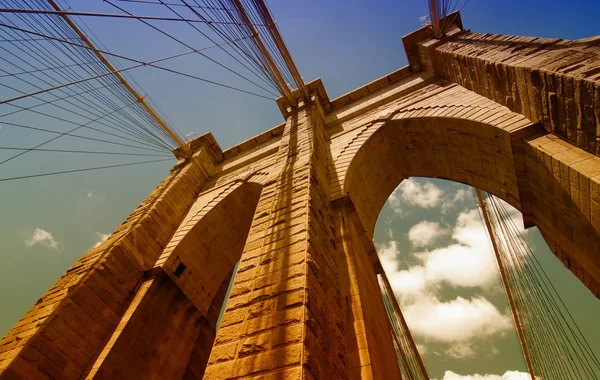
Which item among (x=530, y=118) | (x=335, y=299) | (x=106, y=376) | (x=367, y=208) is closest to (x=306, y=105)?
(x=367, y=208)

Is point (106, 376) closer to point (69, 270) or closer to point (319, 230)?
point (69, 270)

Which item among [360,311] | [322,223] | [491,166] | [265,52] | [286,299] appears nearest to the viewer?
[286,299]

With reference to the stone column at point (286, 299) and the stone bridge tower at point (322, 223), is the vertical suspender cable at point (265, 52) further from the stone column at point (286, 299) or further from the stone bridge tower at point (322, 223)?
the stone column at point (286, 299)

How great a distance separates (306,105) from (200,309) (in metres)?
5.32

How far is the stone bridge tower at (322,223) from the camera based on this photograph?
2.78 metres

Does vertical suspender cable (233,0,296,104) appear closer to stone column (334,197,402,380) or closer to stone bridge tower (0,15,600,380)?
stone bridge tower (0,15,600,380)

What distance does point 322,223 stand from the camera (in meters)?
→ 3.94

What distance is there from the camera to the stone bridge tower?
2.78 metres

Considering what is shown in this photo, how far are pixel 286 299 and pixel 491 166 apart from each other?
4.44 metres

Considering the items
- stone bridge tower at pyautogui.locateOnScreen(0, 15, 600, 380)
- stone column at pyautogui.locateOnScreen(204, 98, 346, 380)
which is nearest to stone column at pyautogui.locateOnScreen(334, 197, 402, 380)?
stone bridge tower at pyautogui.locateOnScreen(0, 15, 600, 380)

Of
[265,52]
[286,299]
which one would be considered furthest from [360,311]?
[265,52]

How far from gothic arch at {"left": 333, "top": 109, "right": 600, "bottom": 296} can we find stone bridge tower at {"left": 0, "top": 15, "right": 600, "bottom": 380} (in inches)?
1.0

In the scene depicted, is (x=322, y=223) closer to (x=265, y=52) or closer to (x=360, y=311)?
(x=360, y=311)

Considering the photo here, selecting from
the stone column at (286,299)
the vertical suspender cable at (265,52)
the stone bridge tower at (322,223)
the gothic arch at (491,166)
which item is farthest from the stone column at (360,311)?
the vertical suspender cable at (265,52)
